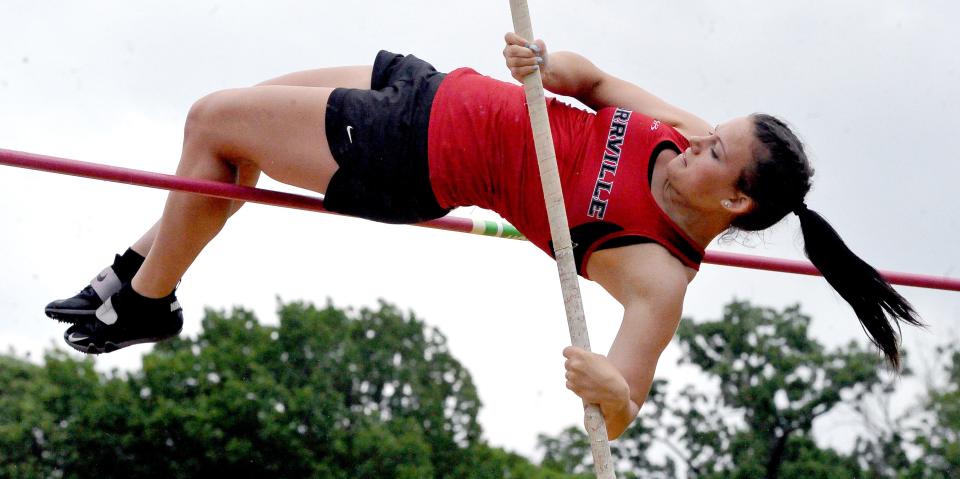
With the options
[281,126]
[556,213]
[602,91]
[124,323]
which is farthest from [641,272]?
[124,323]

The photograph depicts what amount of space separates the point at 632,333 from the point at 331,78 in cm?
127

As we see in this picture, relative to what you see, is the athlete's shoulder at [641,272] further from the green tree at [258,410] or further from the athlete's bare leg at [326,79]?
the green tree at [258,410]

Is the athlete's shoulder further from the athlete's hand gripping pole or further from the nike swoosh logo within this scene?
the nike swoosh logo

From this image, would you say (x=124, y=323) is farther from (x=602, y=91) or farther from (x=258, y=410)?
(x=258, y=410)

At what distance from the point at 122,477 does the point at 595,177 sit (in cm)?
2075

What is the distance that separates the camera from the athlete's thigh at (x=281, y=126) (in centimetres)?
369

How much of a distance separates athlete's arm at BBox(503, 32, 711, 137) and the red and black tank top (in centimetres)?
10

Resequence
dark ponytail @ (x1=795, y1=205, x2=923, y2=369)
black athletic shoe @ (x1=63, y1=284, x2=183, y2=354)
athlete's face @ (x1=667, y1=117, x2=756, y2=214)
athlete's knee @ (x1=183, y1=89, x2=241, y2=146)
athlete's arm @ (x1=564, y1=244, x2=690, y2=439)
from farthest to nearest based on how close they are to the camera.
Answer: black athletic shoe @ (x1=63, y1=284, x2=183, y2=354) → dark ponytail @ (x1=795, y1=205, x2=923, y2=369) → athlete's knee @ (x1=183, y1=89, x2=241, y2=146) → athlete's face @ (x1=667, y1=117, x2=756, y2=214) → athlete's arm @ (x1=564, y1=244, x2=690, y2=439)

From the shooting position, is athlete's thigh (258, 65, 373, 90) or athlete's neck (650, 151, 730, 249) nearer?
athlete's neck (650, 151, 730, 249)

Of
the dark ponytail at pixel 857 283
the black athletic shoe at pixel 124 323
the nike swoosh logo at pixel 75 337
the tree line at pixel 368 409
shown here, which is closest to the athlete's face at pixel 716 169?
the dark ponytail at pixel 857 283

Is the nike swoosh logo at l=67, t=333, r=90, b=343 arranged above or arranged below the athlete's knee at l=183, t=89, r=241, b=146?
below

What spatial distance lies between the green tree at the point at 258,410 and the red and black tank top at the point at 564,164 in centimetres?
1959

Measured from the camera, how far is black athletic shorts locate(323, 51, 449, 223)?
12.0 ft

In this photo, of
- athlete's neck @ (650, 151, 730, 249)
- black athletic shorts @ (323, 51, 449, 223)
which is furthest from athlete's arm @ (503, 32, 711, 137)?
black athletic shorts @ (323, 51, 449, 223)
